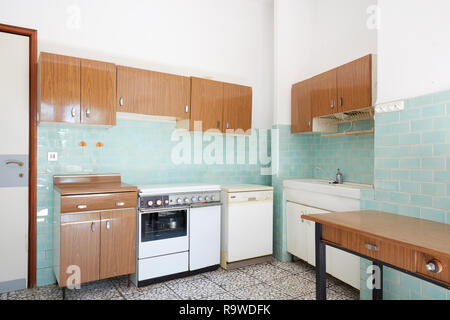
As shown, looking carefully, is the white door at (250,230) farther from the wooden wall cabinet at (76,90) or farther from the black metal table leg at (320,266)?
the wooden wall cabinet at (76,90)

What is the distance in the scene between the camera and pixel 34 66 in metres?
3.01

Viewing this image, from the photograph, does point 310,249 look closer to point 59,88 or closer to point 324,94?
point 324,94

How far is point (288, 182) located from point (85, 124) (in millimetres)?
2466

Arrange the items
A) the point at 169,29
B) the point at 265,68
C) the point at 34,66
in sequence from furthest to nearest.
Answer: the point at 265,68 → the point at 169,29 → the point at 34,66

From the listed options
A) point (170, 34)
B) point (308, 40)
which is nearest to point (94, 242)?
point (170, 34)

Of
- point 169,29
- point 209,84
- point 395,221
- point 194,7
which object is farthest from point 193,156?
point 395,221

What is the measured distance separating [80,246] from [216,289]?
136cm

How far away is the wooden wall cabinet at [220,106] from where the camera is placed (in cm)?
361

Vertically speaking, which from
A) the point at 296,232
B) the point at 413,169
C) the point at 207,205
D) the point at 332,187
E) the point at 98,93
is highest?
the point at 98,93

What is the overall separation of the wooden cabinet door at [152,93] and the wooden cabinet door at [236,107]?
0.53m

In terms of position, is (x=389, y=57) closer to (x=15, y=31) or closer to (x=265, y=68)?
(x=265, y=68)

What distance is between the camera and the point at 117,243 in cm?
288

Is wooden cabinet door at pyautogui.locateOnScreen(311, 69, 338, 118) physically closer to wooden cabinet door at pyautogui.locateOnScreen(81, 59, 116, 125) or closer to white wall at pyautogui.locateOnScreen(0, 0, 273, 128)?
white wall at pyautogui.locateOnScreen(0, 0, 273, 128)

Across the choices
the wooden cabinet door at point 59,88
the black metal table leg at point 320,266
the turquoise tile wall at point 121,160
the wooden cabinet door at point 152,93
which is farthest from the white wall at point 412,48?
the wooden cabinet door at point 59,88
